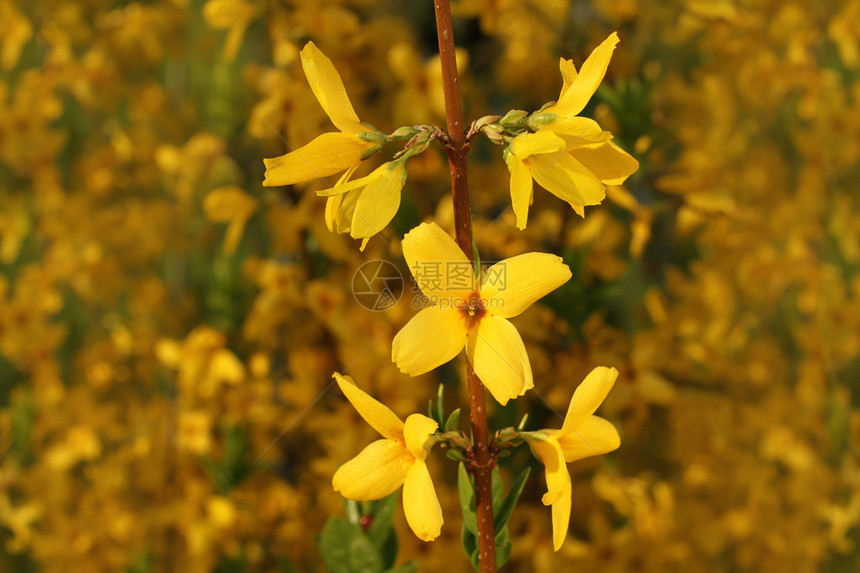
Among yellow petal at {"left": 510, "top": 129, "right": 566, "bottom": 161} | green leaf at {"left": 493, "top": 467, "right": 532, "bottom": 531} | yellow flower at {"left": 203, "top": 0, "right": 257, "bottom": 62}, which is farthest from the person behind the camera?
yellow flower at {"left": 203, "top": 0, "right": 257, "bottom": 62}

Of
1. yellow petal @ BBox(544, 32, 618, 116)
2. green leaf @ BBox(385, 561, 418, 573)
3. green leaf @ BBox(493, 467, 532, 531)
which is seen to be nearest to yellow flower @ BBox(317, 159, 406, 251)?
yellow petal @ BBox(544, 32, 618, 116)

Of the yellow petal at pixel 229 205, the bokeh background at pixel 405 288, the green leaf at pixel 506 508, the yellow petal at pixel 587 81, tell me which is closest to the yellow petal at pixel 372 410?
the green leaf at pixel 506 508

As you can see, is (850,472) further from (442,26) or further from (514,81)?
(442,26)

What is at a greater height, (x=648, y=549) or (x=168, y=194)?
(x=168, y=194)

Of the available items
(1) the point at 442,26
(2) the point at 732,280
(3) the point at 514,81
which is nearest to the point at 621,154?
(1) the point at 442,26

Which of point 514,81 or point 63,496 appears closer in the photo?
point 514,81

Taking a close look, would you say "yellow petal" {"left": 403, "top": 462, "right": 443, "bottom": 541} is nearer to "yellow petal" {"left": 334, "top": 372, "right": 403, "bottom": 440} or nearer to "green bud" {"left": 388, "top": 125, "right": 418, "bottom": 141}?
"yellow petal" {"left": 334, "top": 372, "right": 403, "bottom": 440}

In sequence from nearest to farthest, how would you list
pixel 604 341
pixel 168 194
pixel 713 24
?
pixel 604 341 < pixel 713 24 < pixel 168 194
